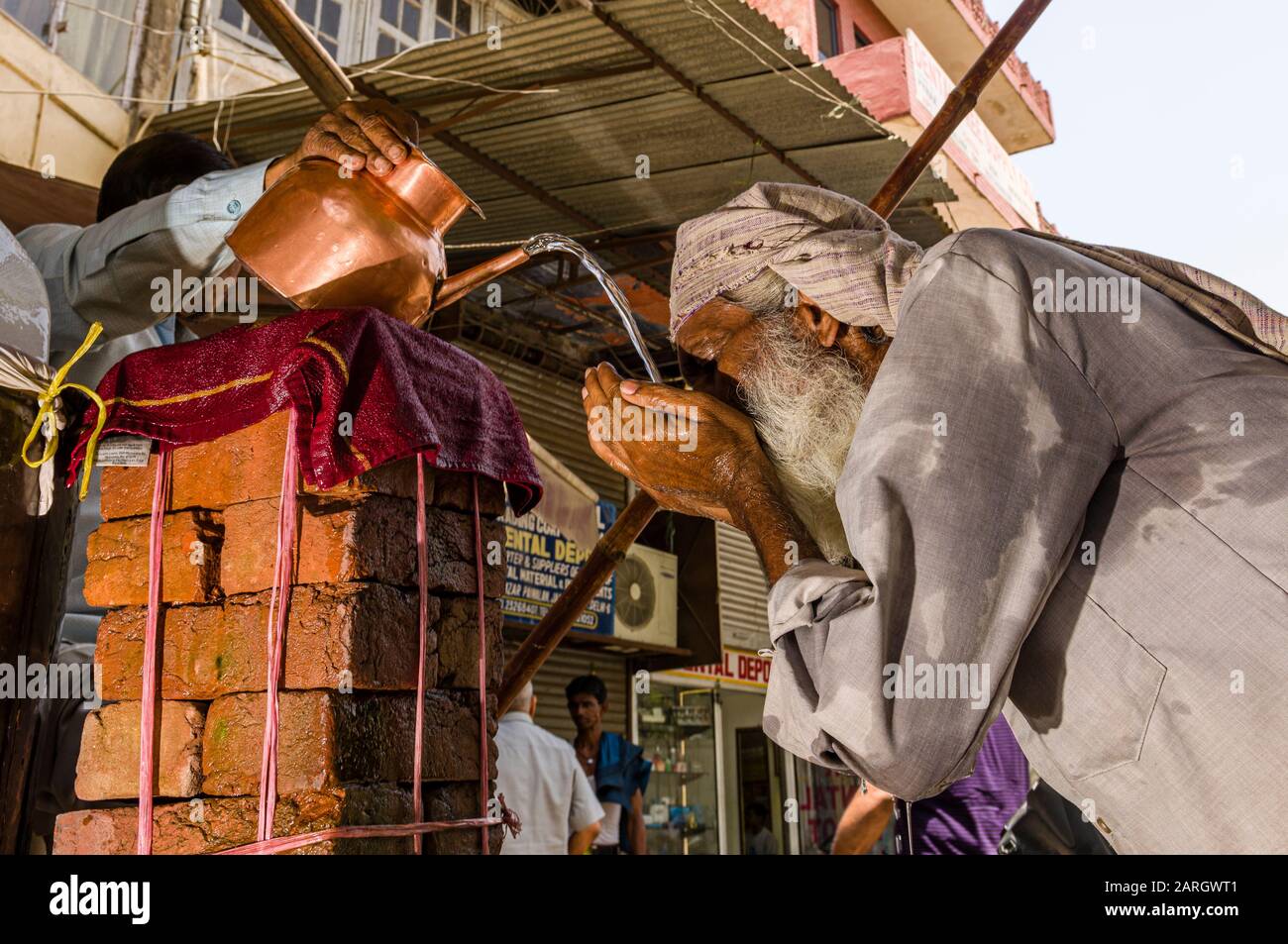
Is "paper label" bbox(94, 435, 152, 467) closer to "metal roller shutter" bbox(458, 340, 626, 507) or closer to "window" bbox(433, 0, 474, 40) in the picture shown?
"metal roller shutter" bbox(458, 340, 626, 507)

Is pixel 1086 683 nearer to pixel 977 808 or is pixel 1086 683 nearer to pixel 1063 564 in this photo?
pixel 1063 564

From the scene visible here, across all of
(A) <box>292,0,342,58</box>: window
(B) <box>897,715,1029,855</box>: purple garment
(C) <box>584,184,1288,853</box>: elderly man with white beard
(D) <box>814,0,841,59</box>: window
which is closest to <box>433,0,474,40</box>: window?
(A) <box>292,0,342,58</box>: window

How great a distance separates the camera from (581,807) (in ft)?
17.8

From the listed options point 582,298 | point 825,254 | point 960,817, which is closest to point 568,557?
point 582,298

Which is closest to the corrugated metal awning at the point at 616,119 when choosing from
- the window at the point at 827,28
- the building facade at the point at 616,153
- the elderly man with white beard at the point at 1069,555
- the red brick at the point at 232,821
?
the building facade at the point at 616,153

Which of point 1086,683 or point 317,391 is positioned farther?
point 317,391

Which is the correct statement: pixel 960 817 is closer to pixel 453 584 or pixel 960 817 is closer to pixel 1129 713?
pixel 453 584

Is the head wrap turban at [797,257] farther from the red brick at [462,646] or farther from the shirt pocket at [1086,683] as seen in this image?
the red brick at [462,646]

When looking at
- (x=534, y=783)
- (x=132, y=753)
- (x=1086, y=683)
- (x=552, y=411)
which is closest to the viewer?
(x=1086, y=683)

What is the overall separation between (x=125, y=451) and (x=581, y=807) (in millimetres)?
3886

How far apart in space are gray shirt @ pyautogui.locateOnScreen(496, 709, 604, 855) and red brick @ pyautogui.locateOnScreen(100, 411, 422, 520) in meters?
2.79

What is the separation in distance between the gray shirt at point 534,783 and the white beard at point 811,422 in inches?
129

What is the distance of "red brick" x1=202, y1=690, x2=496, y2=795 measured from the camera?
5.94 feet

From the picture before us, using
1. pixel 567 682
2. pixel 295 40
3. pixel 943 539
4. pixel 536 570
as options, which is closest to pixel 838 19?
pixel 536 570
